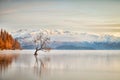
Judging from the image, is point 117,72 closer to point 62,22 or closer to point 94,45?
point 94,45

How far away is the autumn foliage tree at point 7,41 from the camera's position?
377 centimetres

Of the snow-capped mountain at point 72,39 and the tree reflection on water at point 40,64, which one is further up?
the snow-capped mountain at point 72,39

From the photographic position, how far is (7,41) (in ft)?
12.4

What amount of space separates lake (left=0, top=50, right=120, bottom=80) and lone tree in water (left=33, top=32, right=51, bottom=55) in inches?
2.3

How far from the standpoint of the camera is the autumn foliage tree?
3.77m

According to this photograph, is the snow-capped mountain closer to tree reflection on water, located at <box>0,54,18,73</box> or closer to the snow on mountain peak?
the snow on mountain peak

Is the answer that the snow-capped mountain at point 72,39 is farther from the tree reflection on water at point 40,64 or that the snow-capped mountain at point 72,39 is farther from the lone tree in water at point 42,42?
the tree reflection on water at point 40,64

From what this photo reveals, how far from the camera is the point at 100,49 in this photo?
372cm

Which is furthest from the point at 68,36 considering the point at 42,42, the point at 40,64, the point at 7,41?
the point at 7,41

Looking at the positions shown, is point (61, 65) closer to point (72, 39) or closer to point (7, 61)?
point (72, 39)

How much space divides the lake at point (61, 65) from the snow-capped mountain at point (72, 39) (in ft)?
0.22

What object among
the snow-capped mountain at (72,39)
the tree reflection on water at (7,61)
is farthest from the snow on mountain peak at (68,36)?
the tree reflection on water at (7,61)

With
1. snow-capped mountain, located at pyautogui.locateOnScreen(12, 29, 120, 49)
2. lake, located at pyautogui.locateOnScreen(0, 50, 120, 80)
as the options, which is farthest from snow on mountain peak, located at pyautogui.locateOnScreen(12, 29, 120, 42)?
lake, located at pyautogui.locateOnScreen(0, 50, 120, 80)

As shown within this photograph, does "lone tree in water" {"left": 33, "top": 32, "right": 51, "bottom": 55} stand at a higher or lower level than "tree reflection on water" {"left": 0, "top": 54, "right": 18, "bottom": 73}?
higher
